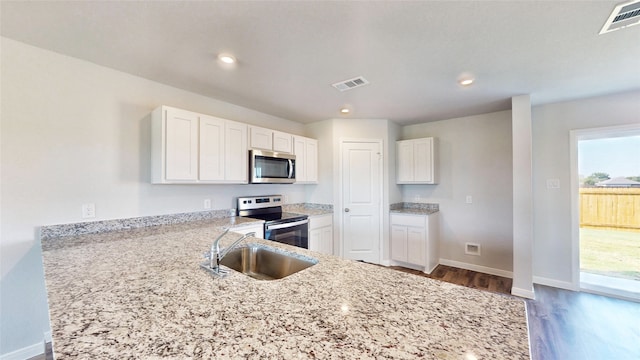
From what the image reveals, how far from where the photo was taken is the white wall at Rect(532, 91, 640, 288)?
2.98 m

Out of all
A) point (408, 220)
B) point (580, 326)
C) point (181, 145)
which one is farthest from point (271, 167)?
point (580, 326)

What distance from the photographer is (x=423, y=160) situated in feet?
12.9

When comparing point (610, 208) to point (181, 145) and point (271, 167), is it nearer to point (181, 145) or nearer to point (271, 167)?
point (271, 167)

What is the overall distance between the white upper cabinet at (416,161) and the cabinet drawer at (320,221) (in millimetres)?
1382

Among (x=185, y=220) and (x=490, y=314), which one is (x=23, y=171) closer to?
(x=185, y=220)

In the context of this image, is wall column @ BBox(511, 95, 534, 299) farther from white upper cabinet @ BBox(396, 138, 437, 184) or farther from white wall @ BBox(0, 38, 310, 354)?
white wall @ BBox(0, 38, 310, 354)

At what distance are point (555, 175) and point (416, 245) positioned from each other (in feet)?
6.57

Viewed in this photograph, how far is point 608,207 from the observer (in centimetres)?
293

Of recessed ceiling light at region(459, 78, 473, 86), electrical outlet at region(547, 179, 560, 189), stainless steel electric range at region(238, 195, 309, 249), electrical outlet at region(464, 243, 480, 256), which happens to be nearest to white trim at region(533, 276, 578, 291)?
electrical outlet at region(464, 243, 480, 256)

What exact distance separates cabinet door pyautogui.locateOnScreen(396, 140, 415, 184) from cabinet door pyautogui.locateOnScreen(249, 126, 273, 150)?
87.3 inches

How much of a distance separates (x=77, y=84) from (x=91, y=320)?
7.40 feet

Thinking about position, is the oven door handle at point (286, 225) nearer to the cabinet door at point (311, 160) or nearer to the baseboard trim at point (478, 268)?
the cabinet door at point (311, 160)

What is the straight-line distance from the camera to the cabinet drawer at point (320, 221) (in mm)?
3434

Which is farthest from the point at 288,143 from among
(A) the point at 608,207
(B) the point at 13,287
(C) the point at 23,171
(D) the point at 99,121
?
(A) the point at 608,207
